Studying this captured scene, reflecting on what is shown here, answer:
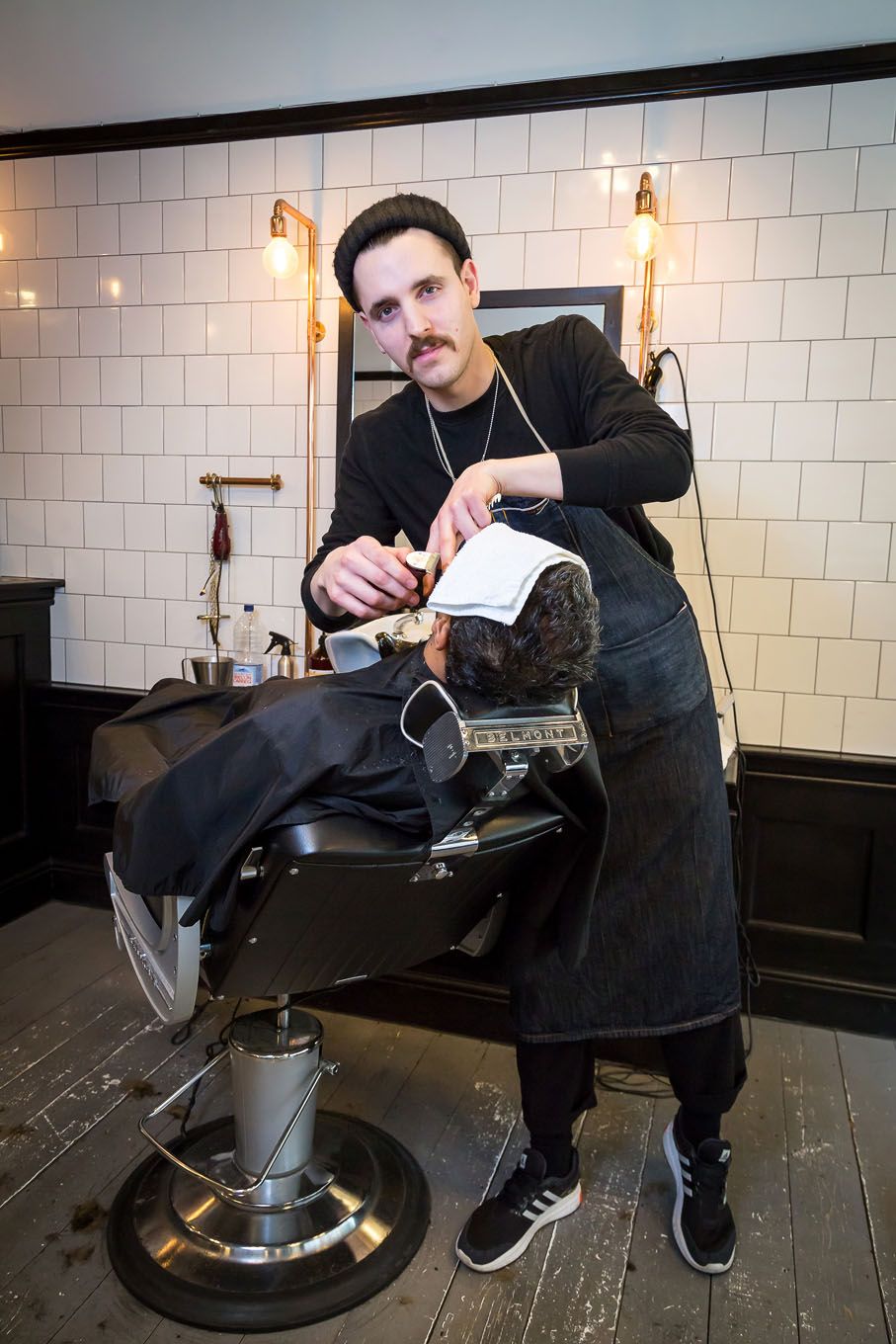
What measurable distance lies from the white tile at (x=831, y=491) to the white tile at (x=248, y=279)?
1687 mm

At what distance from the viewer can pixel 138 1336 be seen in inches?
59.4

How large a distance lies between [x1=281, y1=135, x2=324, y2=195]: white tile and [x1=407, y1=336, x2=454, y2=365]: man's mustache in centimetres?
157

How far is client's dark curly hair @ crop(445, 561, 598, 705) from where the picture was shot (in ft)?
3.50

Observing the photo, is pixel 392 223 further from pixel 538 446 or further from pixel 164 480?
pixel 164 480

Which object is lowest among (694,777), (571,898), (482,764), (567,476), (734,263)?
(571,898)

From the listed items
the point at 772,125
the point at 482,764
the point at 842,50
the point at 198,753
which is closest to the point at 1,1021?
the point at 198,753

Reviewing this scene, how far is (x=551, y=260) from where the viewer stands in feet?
8.59

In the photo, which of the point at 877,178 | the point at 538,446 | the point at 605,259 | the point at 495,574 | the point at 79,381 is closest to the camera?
the point at 495,574

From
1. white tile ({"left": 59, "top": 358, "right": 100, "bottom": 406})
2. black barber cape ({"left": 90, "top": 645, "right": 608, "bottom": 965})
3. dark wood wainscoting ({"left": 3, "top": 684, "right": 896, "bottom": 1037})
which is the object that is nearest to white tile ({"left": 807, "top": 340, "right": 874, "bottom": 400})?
dark wood wainscoting ({"left": 3, "top": 684, "right": 896, "bottom": 1037})

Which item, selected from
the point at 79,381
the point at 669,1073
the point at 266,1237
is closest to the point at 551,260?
the point at 79,381

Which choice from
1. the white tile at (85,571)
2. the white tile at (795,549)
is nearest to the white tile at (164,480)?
the white tile at (85,571)

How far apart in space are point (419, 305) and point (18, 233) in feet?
7.48

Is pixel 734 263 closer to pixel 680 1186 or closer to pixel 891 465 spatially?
pixel 891 465

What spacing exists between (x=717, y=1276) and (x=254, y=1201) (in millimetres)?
848
